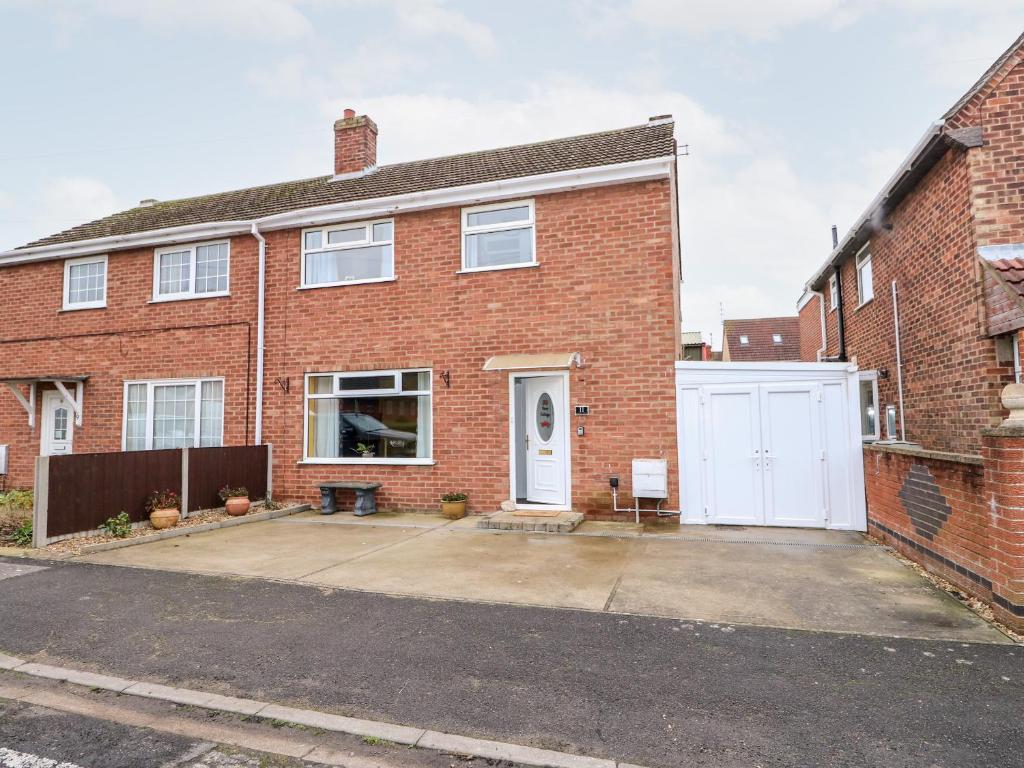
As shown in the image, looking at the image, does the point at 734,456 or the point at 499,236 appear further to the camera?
the point at 499,236

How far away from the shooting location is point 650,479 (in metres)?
7.91

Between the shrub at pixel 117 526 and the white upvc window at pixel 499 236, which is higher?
the white upvc window at pixel 499 236

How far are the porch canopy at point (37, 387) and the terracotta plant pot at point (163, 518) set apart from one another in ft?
15.6

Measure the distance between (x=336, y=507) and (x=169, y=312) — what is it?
5.11 m

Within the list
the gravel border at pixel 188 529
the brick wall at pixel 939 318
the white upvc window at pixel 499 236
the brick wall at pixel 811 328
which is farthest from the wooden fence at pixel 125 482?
the brick wall at pixel 811 328

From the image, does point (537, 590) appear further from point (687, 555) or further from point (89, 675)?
point (89, 675)

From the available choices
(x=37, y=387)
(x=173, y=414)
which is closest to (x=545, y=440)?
(x=173, y=414)

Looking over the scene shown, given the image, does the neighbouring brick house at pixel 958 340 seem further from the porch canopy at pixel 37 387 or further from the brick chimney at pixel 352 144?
the porch canopy at pixel 37 387

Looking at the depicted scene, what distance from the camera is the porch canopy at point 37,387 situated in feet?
35.7

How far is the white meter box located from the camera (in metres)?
7.88

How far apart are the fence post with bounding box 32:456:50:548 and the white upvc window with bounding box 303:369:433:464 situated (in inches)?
145

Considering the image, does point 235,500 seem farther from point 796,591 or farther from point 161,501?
point 796,591

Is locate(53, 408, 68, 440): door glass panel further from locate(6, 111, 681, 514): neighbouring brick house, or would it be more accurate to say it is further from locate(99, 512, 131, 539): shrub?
locate(99, 512, 131, 539): shrub

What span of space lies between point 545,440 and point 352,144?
827 cm
